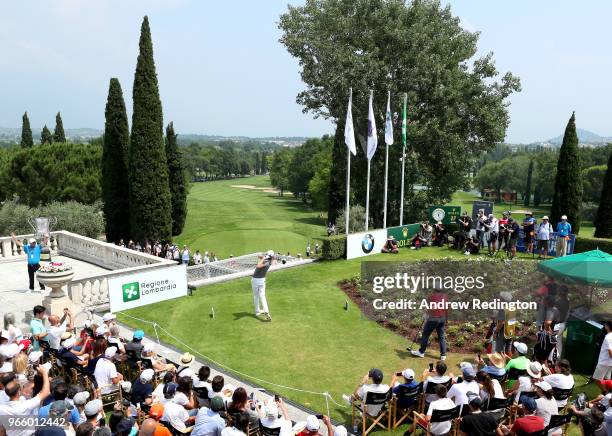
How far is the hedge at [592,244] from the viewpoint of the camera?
885 inches

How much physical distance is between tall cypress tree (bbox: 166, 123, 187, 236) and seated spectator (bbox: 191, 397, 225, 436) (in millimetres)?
47851

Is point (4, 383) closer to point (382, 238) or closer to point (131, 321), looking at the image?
point (131, 321)

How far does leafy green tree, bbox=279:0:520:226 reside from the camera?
3319 cm

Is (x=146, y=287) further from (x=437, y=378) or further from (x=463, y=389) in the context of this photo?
(x=463, y=389)

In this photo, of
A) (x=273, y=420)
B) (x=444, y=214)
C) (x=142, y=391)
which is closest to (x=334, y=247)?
(x=444, y=214)

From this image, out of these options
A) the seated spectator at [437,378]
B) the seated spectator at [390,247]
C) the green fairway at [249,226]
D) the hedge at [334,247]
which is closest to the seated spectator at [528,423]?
the seated spectator at [437,378]

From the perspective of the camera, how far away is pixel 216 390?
26.8 feet

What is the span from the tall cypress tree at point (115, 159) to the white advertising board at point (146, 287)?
20.0 metres

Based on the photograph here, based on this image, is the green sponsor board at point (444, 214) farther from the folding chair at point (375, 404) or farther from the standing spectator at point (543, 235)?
the folding chair at point (375, 404)

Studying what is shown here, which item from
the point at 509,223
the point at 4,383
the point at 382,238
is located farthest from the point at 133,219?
the point at 4,383

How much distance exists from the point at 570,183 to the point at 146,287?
28.2 metres

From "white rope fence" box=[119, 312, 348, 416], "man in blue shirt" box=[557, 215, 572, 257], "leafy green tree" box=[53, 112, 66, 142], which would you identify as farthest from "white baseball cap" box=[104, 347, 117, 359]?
"leafy green tree" box=[53, 112, 66, 142]

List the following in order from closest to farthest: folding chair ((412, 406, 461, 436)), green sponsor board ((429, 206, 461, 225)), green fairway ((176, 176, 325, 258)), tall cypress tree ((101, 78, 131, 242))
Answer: folding chair ((412, 406, 461, 436)) < green sponsor board ((429, 206, 461, 225)) < tall cypress tree ((101, 78, 131, 242)) < green fairway ((176, 176, 325, 258))

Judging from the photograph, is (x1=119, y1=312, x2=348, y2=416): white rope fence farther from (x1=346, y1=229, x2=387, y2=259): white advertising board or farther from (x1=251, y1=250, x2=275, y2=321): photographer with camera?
(x1=346, y1=229, x2=387, y2=259): white advertising board
